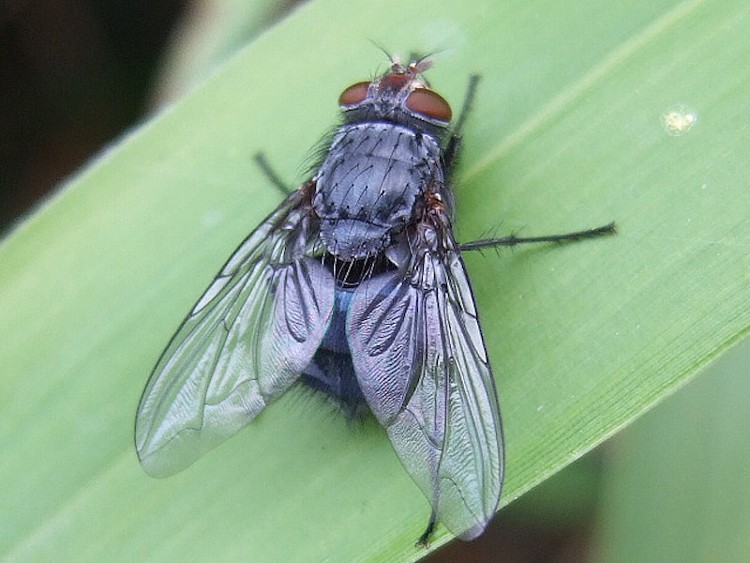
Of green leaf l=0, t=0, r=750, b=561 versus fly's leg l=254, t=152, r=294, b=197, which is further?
fly's leg l=254, t=152, r=294, b=197

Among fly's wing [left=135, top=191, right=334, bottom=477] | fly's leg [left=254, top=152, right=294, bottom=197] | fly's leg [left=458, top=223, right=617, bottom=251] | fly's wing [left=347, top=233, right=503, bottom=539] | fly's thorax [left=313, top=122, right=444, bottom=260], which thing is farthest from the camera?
fly's leg [left=254, top=152, right=294, bottom=197]

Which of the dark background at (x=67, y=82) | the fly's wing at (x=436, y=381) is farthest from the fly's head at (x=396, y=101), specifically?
the dark background at (x=67, y=82)

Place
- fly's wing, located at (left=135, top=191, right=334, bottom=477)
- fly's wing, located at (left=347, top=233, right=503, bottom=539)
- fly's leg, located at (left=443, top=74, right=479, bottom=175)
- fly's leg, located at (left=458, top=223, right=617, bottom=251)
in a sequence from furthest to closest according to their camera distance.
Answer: fly's leg, located at (left=443, top=74, right=479, bottom=175) < fly's wing, located at (left=135, top=191, right=334, bottom=477) < fly's leg, located at (left=458, top=223, right=617, bottom=251) < fly's wing, located at (left=347, top=233, right=503, bottom=539)

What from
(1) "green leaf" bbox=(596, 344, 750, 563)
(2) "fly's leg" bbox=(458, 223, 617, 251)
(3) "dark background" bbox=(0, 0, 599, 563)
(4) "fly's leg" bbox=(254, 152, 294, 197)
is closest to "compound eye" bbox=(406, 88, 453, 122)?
(2) "fly's leg" bbox=(458, 223, 617, 251)

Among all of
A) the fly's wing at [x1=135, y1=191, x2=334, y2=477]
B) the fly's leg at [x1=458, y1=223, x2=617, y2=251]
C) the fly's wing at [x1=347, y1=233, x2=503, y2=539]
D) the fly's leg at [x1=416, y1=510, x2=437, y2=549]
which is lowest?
the fly's leg at [x1=416, y1=510, x2=437, y2=549]

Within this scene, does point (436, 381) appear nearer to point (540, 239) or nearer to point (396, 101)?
point (540, 239)

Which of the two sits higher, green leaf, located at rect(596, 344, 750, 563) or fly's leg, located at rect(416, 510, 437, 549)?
fly's leg, located at rect(416, 510, 437, 549)

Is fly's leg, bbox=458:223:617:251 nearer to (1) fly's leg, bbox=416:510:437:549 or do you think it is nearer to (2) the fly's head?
Answer: (2) the fly's head

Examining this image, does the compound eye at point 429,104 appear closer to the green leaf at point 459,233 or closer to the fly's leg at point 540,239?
the green leaf at point 459,233
